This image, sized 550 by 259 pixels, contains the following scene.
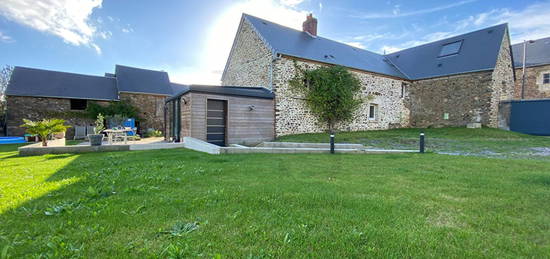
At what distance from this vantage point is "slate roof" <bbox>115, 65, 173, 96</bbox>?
19.7m

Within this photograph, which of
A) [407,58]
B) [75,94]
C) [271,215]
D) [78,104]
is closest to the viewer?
[271,215]

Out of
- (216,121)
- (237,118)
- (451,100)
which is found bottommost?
(216,121)

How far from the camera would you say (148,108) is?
20.2 m

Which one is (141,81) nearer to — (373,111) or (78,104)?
(78,104)

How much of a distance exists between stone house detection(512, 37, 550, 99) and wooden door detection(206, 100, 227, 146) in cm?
2800

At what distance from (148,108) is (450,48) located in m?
26.1

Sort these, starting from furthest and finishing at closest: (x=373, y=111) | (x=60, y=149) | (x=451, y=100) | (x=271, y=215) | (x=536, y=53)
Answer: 1. (x=536, y=53)
2. (x=373, y=111)
3. (x=451, y=100)
4. (x=60, y=149)
5. (x=271, y=215)

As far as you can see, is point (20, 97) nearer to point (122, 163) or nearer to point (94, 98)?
point (94, 98)

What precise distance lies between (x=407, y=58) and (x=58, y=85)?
29.6 m

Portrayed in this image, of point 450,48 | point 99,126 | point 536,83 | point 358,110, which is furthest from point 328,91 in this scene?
point 536,83

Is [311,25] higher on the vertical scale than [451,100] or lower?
higher

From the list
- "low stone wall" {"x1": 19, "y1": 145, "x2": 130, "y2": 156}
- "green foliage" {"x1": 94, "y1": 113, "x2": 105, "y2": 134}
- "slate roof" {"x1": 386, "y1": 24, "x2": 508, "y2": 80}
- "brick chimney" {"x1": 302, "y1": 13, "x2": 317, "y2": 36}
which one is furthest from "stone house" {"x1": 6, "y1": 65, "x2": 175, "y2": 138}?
"slate roof" {"x1": 386, "y1": 24, "x2": 508, "y2": 80}

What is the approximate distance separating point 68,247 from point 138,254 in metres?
0.55

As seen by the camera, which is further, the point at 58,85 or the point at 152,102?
the point at 152,102
